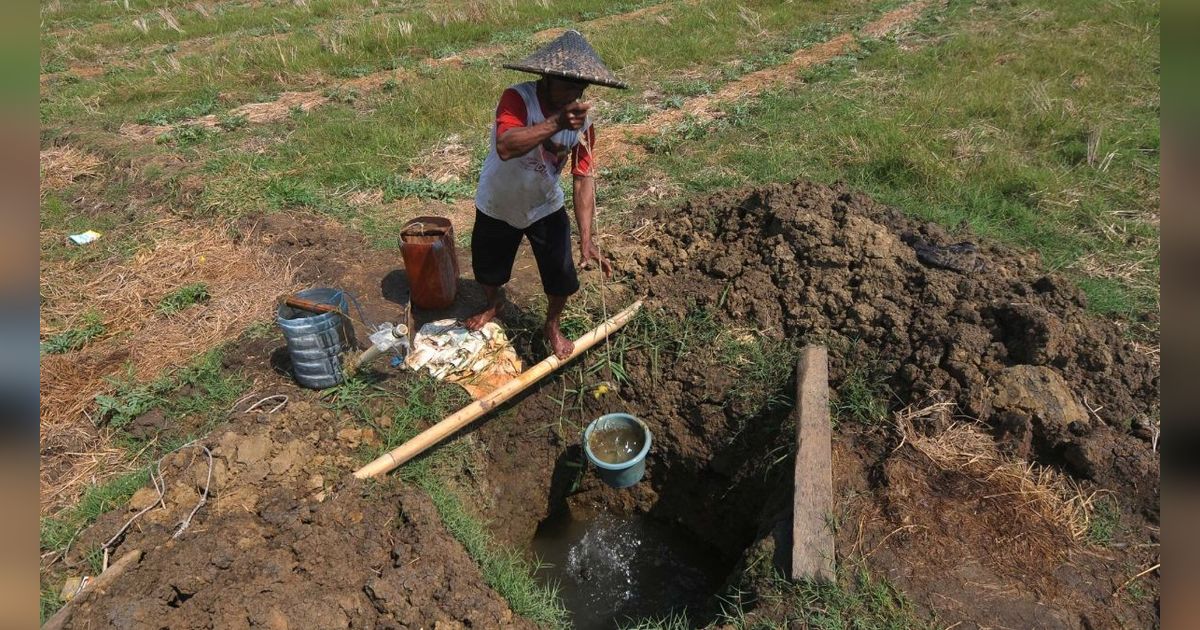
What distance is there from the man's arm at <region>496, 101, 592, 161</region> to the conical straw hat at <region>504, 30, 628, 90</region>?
0.13 m

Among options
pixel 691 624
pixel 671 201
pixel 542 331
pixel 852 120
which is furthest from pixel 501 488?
pixel 852 120

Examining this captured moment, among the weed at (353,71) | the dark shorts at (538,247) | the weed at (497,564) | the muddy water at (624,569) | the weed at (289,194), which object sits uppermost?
the dark shorts at (538,247)

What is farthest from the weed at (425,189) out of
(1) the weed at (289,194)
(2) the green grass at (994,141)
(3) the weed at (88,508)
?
(3) the weed at (88,508)

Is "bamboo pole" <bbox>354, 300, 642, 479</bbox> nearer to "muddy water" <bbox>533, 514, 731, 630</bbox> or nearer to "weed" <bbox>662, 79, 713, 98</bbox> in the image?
"muddy water" <bbox>533, 514, 731, 630</bbox>

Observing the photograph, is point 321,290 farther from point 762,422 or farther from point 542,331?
point 762,422

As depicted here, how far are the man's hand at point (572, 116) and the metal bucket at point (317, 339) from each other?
1.60 metres

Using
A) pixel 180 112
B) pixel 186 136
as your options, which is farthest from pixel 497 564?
pixel 180 112

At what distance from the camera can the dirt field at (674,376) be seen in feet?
8.82

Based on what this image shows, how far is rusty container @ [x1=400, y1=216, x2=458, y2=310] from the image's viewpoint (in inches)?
155

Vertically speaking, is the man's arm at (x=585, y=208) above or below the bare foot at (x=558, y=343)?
above

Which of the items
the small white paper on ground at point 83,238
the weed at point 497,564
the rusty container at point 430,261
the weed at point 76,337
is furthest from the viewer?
the small white paper on ground at point 83,238

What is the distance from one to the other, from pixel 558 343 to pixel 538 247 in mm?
595

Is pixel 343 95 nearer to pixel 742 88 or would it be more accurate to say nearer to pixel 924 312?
pixel 742 88

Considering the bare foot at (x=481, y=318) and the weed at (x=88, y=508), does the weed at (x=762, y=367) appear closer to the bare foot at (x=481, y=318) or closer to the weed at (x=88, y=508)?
the bare foot at (x=481, y=318)
